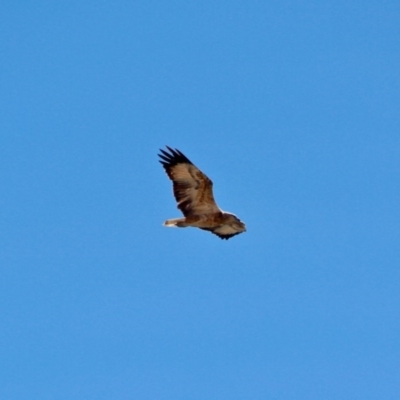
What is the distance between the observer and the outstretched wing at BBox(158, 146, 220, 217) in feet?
240

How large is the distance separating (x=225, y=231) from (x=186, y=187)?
149 cm

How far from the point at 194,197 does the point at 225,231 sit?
123 centimetres

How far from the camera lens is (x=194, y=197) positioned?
73.2m

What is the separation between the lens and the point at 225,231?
242 ft

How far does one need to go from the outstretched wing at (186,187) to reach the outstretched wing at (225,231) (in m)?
0.52

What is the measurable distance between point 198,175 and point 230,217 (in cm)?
→ 131

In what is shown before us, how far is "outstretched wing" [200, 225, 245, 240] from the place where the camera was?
242 feet

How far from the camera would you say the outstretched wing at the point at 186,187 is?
240ft

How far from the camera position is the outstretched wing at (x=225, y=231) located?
73625mm

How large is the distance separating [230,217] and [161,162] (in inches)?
85.0

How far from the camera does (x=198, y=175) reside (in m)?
73.1

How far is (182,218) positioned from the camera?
73000 millimetres

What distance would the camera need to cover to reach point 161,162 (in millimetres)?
73500
